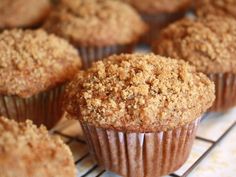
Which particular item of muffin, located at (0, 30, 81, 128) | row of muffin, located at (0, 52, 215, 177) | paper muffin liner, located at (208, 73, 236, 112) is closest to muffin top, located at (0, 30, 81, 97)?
muffin, located at (0, 30, 81, 128)

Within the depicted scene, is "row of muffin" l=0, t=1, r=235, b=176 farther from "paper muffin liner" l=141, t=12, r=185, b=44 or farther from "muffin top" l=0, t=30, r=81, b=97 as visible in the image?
"paper muffin liner" l=141, t=12, r=185, b=44

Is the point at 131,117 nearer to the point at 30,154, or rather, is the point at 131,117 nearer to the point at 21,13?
the point at 30,154

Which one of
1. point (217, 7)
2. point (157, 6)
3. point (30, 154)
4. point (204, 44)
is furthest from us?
point (157, 6)

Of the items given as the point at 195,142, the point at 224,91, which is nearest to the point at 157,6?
the point at 224,91

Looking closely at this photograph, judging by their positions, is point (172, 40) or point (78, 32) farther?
point (78, 32)

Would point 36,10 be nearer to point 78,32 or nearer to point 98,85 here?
point 78,32

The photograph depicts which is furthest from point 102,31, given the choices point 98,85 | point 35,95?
point 98,85
